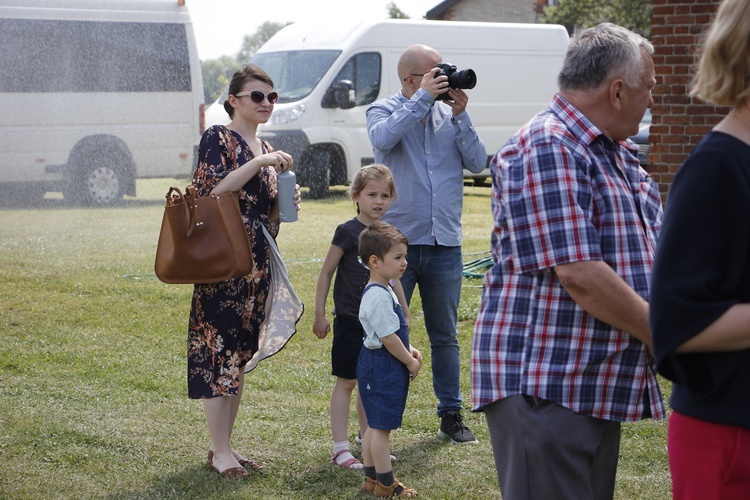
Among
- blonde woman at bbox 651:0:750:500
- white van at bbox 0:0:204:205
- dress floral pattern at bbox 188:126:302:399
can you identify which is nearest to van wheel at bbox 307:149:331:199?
white van at bbox 0:0:204:205

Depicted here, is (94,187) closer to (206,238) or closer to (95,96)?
(95,96)

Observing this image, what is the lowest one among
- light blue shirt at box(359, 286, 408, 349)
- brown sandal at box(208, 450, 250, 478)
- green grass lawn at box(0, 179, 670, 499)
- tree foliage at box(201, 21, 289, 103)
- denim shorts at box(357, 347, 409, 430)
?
green grass lawn at box(0, 179, 670, 499)

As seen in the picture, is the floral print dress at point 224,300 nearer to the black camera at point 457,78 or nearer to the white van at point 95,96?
the black camera at point 457,78

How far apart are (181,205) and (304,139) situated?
11.9 metres

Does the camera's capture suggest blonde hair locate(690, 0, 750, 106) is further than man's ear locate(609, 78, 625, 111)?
No

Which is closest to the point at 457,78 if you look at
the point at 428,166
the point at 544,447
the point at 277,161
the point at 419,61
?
the point at 419,61

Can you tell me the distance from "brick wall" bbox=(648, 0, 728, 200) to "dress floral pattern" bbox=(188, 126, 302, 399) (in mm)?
4473

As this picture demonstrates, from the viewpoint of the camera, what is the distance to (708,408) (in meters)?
2.05

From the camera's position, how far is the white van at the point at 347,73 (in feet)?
52.7

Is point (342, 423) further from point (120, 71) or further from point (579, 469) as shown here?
point (120, 71)

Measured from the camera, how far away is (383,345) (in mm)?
4086

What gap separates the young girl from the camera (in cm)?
445

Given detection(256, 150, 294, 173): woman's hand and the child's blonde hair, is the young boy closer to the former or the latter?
the child's blonde hair

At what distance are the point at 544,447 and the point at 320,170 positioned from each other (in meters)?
14.0
